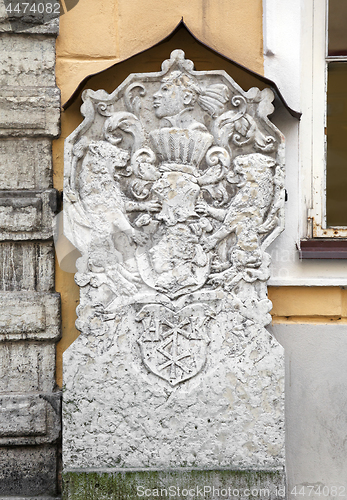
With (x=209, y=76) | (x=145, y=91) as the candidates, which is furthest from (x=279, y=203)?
(x=145, y=91)

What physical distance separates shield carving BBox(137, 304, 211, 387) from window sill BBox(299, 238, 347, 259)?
69cm

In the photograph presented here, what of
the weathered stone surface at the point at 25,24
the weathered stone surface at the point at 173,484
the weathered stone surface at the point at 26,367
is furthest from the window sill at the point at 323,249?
the weathered stone surface at the point at 25,24

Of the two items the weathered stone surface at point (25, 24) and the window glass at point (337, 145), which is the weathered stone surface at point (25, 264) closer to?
the weathered stone surface at point (25, 24)

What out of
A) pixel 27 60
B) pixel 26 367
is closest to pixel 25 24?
pixel 27 60

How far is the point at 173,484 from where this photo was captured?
225cm

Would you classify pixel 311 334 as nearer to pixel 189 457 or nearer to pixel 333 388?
pixel 333 388

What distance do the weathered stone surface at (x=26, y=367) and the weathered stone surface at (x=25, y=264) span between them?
33cm

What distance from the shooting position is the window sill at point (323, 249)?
2.50 meters

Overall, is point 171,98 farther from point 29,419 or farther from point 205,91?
point 29,419

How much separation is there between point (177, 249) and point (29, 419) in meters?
1.26

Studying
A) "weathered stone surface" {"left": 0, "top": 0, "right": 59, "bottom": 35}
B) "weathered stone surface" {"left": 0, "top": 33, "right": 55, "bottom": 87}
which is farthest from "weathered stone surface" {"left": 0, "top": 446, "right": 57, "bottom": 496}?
"weathered stone surface" {"left": 0, "top": 0, "right": 59, "bottom": 35}

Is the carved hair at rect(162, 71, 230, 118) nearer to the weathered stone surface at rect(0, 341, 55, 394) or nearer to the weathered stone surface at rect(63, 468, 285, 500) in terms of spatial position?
the weathered stone surface at rect(0, 341, 55, 394)

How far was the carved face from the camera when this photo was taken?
2.34 meters

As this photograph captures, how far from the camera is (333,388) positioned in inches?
98.8
